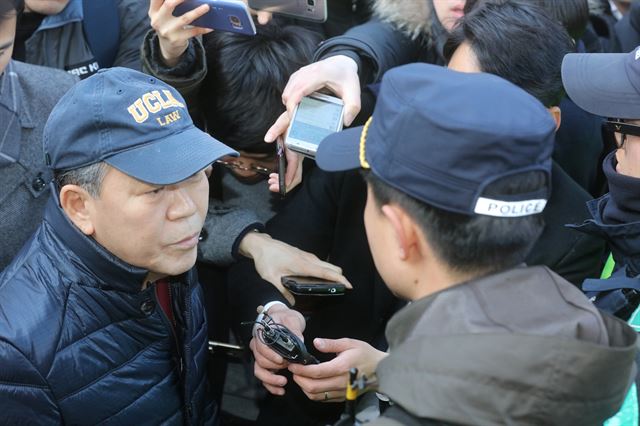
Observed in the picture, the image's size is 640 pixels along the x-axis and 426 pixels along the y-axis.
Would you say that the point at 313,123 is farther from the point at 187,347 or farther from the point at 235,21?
the point at 187,347

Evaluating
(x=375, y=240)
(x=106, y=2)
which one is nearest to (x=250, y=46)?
(x=106, y=2)

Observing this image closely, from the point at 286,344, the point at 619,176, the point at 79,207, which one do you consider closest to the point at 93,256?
the point at 79,207

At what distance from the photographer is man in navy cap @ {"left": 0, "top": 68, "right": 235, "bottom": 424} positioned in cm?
192

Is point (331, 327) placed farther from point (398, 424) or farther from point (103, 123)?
point (398, 424)

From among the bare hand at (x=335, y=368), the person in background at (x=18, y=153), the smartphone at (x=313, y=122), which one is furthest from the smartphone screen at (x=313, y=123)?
the person in background at (x=18, y=153)

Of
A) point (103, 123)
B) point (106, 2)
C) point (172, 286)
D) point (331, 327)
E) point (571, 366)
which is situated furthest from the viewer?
point (106, 2)

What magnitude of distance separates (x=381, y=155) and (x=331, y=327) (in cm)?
135

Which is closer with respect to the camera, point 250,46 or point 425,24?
point 250,46

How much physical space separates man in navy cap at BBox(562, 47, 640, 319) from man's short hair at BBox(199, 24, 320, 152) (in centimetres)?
112

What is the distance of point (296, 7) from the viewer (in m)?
2.97

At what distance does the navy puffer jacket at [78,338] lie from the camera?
1.89m

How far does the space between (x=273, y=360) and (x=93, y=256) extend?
0.69 metres

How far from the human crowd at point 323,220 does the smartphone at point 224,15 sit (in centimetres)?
4

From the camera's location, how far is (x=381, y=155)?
5.05 ft
